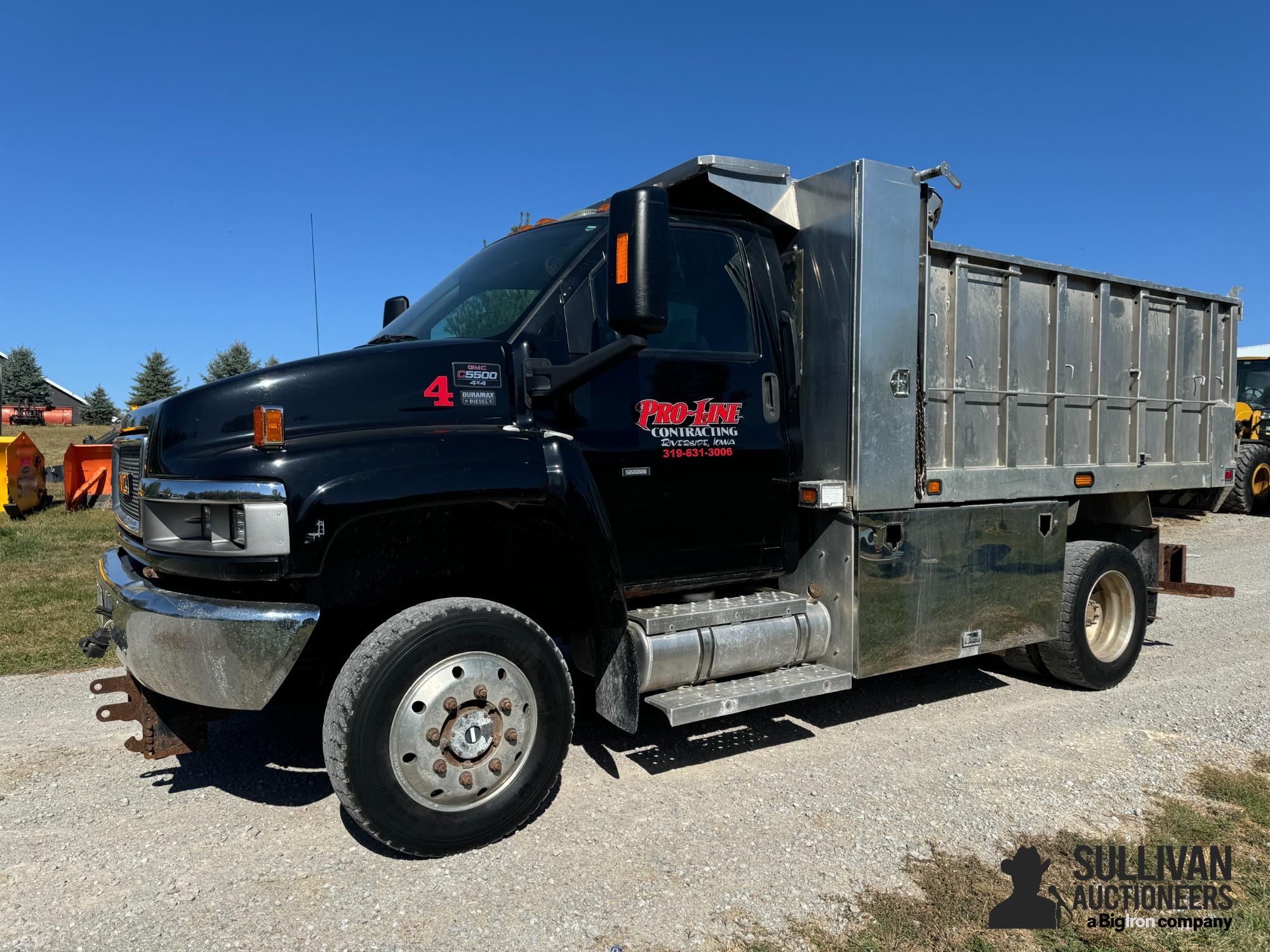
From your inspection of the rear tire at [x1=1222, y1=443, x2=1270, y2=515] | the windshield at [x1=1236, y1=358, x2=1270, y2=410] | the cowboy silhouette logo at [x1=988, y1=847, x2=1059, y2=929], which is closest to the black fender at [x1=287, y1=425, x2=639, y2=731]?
the cowboy silhouette logo at [x1=988, y1=847, x2=1059, y2=929]

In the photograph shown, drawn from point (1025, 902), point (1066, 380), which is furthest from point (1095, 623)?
point (1025, 902)

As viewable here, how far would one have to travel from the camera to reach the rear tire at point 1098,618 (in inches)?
225

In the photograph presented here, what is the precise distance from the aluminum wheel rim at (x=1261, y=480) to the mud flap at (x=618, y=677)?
1750 centimetres

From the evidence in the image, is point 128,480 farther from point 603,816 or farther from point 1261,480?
point 1261,480

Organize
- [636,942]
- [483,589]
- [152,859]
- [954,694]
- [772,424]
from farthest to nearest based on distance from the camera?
[954,694]
[772,424]
[483,589]
[152,859]
[636,942]

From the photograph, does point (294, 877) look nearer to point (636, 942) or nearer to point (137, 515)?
point (636, 942)

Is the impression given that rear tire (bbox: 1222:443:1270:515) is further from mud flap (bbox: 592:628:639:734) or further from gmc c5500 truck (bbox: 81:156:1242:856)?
mud flap (bbox: 592:628:639:734)

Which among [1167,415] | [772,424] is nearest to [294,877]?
[772,424]

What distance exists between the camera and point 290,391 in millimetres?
3361

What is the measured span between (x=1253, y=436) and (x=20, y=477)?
73.2 ft

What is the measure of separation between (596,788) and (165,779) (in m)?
2.05

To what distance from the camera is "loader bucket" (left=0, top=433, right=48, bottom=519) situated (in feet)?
43.2

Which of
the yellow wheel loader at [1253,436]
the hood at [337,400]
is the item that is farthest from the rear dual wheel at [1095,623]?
the yellow wheel loader at [1253,436]

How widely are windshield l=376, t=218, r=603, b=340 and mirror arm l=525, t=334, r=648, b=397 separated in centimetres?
25
